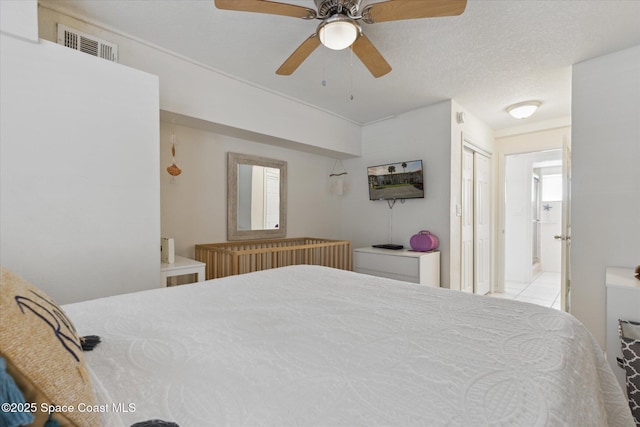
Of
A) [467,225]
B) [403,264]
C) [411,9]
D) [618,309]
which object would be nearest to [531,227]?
[467,225]

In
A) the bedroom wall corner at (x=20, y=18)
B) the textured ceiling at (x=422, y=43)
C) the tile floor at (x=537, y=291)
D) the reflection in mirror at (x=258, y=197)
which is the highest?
the textured ceiling at (x=422, y=43)

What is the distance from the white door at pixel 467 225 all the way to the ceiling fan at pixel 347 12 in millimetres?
2454

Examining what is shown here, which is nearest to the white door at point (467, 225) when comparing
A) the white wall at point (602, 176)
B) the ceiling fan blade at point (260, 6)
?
the white wall at point (602, 176)

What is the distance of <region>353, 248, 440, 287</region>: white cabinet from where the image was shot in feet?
10.3

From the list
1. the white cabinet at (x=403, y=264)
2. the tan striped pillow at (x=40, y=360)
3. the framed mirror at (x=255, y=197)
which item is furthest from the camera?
the framed mirror at (x=255, y=197)

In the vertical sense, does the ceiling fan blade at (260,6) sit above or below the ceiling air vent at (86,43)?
below

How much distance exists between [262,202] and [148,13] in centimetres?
208

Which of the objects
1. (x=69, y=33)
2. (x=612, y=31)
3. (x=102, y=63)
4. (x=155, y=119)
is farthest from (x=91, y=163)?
(x=612, y=31)

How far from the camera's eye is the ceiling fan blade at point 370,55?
1828mm

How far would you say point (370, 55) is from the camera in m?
1.96

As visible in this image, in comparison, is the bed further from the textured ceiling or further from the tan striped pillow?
the textured ceiling

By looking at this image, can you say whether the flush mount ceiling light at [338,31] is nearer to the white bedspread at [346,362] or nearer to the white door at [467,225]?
the white bedspread at [346,362]

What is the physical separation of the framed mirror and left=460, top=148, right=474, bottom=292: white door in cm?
235

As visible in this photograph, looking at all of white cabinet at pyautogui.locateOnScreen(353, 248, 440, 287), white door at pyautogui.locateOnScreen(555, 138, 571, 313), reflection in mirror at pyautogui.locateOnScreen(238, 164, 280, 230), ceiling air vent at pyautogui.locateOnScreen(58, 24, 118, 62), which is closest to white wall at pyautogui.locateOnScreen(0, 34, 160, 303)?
ceiling air vent at pyautogui.locateOnScreen(58, 24, 118, 62)
